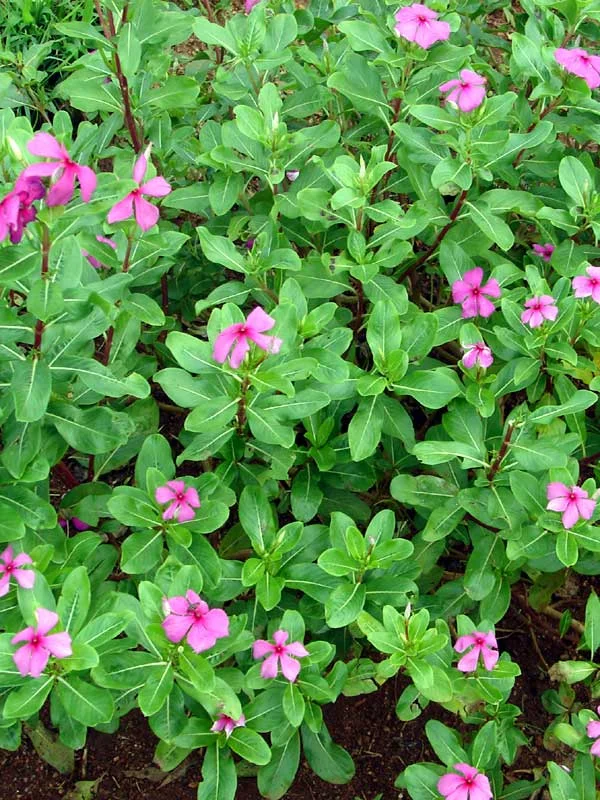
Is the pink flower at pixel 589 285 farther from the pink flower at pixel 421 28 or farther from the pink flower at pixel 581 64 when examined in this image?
the pink flower at pixel 421 28

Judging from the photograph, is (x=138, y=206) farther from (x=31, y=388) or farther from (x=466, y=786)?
(x=466, y=786)

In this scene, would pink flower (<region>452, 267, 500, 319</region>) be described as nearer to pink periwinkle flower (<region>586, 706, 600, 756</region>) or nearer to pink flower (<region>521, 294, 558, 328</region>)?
pink flower (<region>521, 294, 558, 328</region>)

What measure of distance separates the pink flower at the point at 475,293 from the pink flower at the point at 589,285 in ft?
0.81

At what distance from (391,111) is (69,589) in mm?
1733

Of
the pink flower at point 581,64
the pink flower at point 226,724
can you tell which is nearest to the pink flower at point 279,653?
the pink flower at point 226,724

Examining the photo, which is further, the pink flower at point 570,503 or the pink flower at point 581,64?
the pink flower at point 581,64

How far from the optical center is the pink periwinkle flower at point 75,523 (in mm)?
2592

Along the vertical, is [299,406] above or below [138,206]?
below

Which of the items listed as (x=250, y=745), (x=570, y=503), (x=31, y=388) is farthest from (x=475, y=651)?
(x=31, y=388)

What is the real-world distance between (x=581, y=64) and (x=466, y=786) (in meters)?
1.99


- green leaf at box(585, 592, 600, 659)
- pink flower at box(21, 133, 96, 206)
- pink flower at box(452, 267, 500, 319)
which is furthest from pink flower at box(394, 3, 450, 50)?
green leaf at box(585, 592, 600, 659)

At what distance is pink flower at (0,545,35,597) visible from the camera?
199 centimetres

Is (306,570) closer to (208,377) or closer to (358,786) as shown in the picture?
(208,377)

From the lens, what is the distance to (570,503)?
221cm
